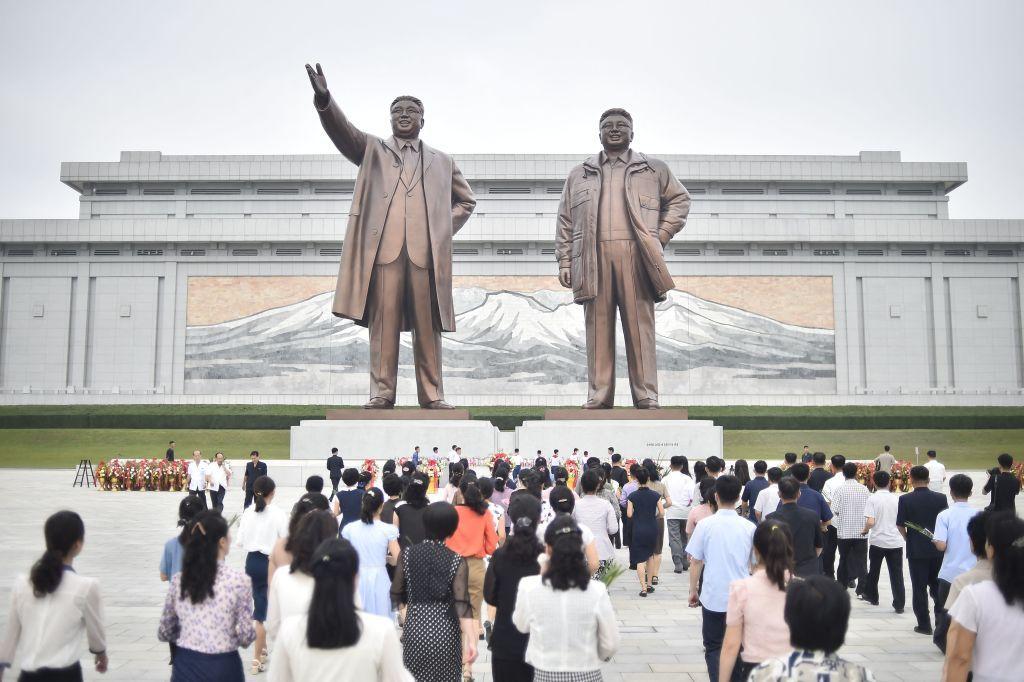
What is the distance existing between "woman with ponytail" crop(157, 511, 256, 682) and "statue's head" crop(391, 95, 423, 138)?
35.0 ft

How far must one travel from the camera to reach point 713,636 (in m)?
4.52

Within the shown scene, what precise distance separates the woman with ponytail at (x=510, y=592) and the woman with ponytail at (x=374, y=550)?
62cm

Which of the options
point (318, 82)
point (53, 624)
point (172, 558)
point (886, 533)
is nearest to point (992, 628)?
point (53, 624)

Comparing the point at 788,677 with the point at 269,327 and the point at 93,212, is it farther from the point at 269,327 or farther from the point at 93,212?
the point at 93,212

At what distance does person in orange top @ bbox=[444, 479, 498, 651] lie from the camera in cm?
482

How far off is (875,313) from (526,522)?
1272 inches

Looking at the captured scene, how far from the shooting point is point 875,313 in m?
33.0

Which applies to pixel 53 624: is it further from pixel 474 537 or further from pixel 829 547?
Answer: pixel 829 547

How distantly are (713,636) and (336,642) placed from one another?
2599mm

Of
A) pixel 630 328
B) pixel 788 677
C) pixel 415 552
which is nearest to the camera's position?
pixel 788 677

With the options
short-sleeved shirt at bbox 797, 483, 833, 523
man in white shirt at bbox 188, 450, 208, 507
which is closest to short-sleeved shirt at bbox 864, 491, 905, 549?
short-sleeved shirt at bbox 797, 483, 833, 523

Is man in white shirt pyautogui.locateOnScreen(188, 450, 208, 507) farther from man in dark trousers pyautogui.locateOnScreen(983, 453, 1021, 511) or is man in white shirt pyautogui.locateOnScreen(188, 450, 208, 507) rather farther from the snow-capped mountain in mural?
the snow-capped mountain in mural

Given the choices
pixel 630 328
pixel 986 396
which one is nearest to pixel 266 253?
pixel 630 328

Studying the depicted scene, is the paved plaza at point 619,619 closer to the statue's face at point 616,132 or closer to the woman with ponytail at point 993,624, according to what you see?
the woman with ponytail at point 993,624
